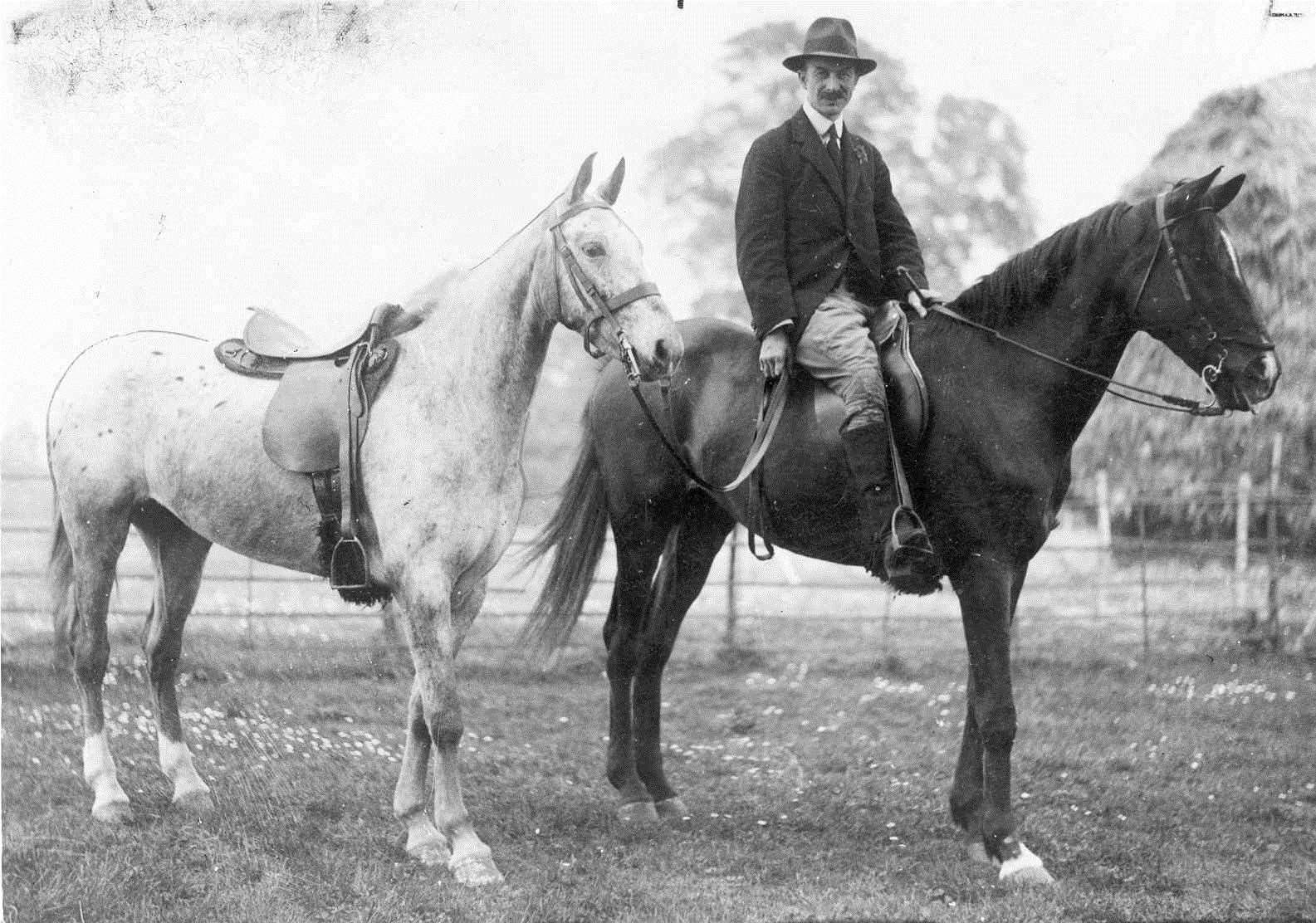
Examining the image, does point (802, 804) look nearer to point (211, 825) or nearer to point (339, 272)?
point (211, 825)

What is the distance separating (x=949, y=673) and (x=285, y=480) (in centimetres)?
586

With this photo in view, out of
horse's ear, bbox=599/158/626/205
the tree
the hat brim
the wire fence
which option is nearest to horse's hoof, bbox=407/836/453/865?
the wire fence

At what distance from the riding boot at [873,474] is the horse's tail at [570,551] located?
177cm

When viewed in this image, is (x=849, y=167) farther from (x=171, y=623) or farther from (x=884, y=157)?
(x=171, y=623)

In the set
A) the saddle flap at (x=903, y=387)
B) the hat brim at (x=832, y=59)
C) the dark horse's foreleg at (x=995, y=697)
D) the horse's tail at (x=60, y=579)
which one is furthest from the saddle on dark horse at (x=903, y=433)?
the horse's tail at (x=60, y=579)

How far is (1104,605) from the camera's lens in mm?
10188

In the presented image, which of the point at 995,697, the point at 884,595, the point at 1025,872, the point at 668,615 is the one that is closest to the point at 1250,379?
the point at 995,697

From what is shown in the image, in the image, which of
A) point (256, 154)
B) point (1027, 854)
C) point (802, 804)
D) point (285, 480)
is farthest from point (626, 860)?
point (256, 154)

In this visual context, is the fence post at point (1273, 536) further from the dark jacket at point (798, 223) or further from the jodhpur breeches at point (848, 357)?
the dark jacket at point (798, 223)

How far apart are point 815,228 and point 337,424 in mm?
2419

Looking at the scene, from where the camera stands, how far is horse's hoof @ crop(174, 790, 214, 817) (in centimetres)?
496

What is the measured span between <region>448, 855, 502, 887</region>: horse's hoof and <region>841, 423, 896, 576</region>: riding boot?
2.15 m

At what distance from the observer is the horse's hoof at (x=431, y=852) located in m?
4.61

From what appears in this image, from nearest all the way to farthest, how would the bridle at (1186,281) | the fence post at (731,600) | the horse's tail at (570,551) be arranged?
the bridle at (1186,281), the horse's tail at (570,551), the fence post at (731,600)
